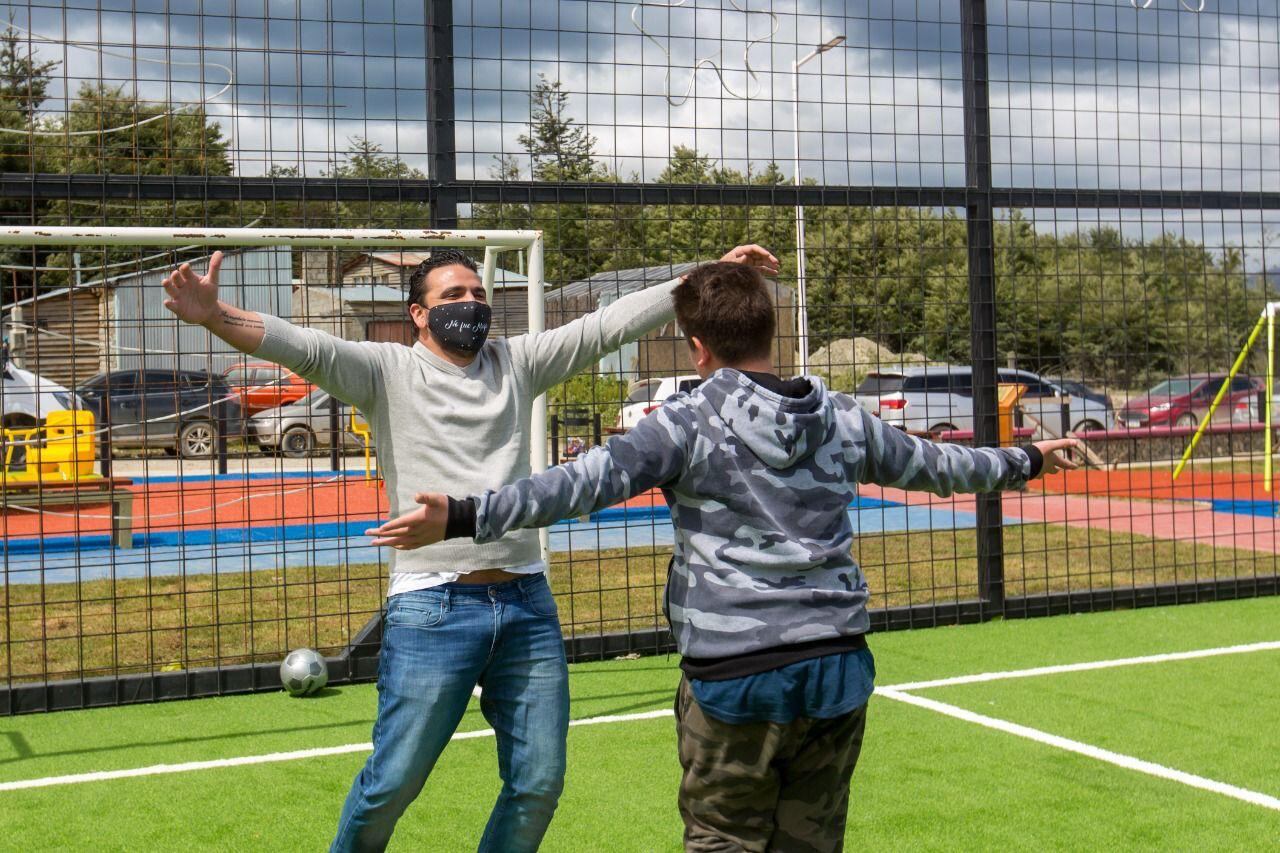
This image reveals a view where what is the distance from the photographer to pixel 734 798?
9.64 feet

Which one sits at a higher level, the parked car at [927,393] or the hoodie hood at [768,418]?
the parked car at [927,393]

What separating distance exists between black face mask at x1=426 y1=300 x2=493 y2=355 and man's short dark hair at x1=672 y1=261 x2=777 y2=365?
3.04ft

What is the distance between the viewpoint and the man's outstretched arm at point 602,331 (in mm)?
4109

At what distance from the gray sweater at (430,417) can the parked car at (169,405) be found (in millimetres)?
2753

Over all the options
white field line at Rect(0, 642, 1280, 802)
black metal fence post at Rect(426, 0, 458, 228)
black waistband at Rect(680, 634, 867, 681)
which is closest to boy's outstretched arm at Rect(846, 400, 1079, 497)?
black waistband at Rect(680, 634, 867, 681)

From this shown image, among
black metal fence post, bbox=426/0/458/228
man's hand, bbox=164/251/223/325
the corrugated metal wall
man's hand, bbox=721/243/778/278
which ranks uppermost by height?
black metal fence post, bbox=426/0/458/228

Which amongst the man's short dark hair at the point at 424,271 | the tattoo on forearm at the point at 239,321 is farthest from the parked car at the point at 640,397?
the tattoo on forearm at the point at 239,321

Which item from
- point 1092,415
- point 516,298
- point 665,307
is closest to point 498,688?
point 665,307

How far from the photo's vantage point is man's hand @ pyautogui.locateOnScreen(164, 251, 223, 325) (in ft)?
11.4

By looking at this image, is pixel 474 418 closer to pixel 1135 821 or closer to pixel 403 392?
pixel 403 392

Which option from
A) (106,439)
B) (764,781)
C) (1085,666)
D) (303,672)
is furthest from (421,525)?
(106,439)

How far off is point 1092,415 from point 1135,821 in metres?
19.2

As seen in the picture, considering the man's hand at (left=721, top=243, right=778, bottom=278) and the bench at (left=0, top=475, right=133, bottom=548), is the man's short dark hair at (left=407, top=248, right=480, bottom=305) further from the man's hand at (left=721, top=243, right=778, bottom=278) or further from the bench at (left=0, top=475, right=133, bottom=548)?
the bench at (left=0, top=475, right=133, bottom=548)

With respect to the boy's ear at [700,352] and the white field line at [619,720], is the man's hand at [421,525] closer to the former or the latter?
the boy's ear at [700,352]
